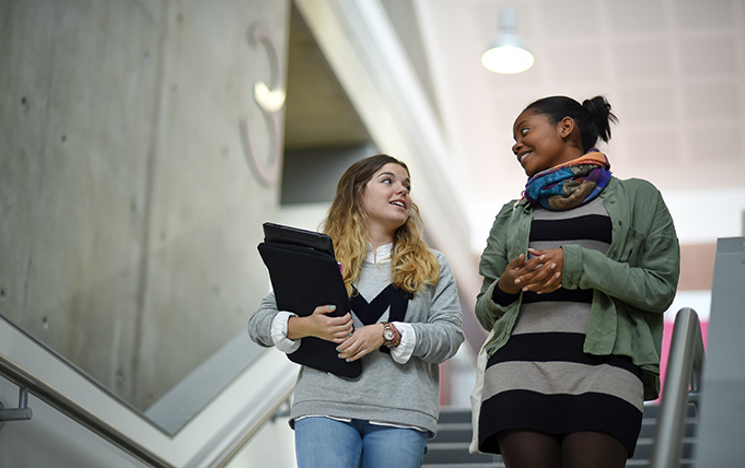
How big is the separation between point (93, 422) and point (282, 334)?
2.53 feet

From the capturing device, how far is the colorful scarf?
7.04ft

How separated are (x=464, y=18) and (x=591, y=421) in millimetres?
9543

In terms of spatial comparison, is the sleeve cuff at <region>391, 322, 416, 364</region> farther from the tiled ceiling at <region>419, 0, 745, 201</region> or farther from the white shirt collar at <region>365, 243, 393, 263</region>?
the tiled ceiling at <region>419, 0, 745, 201</region>

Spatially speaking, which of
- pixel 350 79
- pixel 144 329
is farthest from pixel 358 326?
pixel 350 79

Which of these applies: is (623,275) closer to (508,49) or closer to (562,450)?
(562,450)

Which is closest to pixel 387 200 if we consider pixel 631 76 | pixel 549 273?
pixel 549 273

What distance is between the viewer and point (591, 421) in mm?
1894

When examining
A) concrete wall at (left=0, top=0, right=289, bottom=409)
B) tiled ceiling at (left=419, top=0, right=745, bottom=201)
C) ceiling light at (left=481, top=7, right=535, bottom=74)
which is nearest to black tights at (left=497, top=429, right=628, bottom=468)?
concrete wall at (left=0, top=0, right=289, bottom=409)

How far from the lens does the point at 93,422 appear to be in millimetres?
2527

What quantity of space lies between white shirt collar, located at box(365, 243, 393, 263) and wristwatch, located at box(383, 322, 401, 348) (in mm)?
323

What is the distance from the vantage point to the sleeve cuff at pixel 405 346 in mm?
2211

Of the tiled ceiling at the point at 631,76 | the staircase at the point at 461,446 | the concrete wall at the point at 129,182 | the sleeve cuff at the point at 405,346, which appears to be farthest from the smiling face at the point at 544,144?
the tiled ceiling at the point at 631,76

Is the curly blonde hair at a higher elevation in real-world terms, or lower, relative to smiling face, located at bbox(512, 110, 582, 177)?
lower

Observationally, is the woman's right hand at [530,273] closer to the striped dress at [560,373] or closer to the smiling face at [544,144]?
the striped dress at [560,373]
